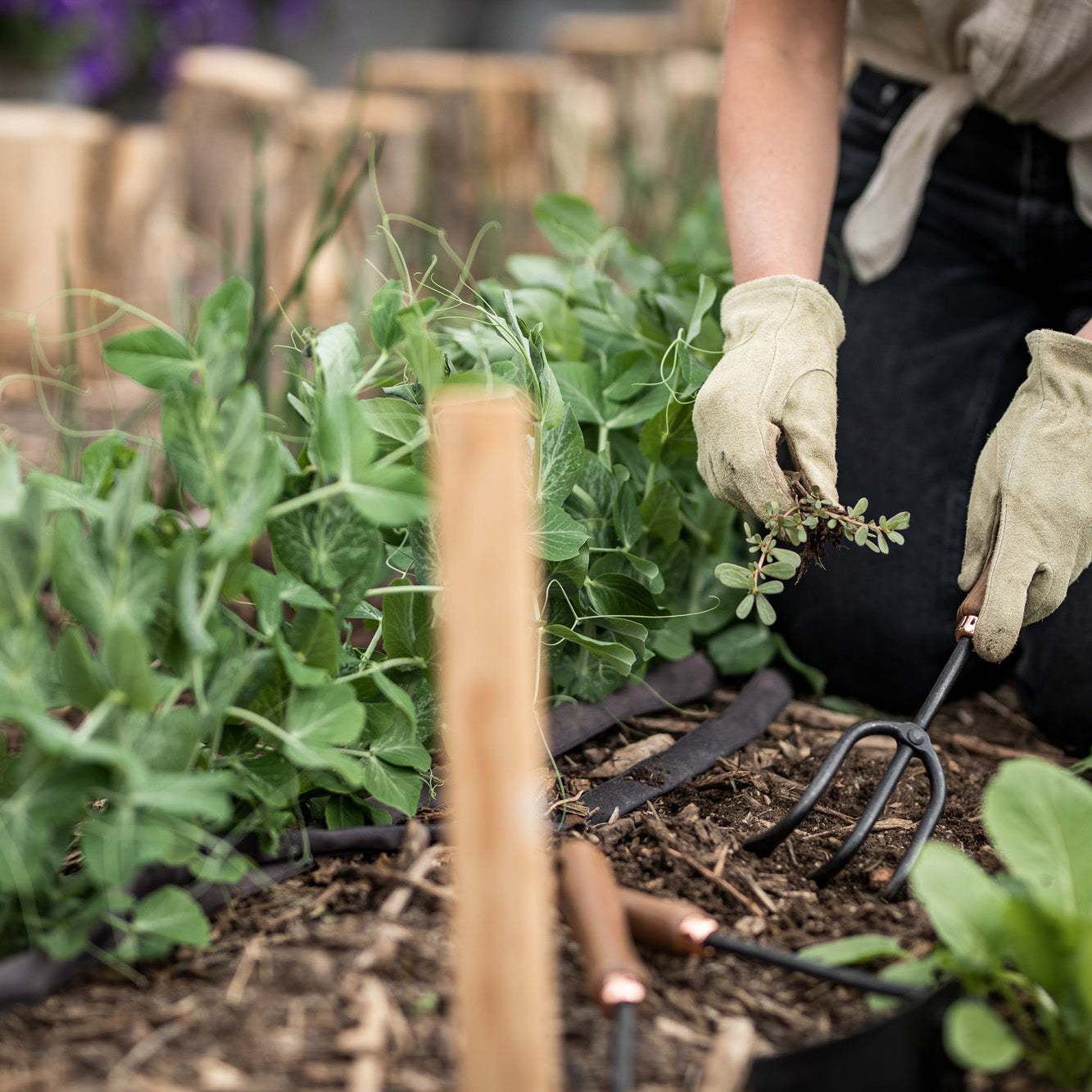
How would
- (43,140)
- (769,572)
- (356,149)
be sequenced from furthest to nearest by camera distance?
(356,149), (43,140), (769,572)

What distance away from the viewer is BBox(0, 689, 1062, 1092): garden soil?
0.64 metres

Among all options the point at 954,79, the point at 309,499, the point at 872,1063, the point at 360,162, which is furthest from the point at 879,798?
the point at 360,162

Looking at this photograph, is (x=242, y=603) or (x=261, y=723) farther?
(x=242, y=603)

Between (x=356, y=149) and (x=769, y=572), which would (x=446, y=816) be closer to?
(x=769, y=572)

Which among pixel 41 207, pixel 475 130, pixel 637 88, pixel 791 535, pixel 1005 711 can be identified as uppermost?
pixel 637 88

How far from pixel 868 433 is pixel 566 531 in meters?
0.68

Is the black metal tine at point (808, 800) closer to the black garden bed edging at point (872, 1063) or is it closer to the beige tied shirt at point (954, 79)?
the black garden bed edging at point (872, 1063)

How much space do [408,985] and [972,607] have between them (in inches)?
25.9

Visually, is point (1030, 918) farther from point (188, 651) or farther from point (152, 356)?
point (152, 356)

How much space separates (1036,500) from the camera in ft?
3.37

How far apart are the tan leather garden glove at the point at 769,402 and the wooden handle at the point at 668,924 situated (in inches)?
16.4

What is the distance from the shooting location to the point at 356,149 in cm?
294

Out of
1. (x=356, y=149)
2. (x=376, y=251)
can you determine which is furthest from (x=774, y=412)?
(x=356, y=149)

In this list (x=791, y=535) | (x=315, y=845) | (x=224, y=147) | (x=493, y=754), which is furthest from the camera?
(x=224, y=147)
